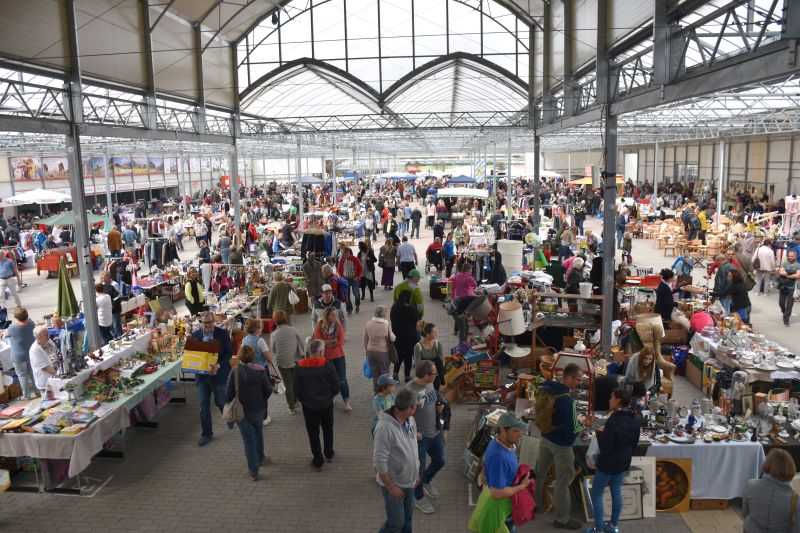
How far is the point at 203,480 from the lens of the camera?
6.26 m

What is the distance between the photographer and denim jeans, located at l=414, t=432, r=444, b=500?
5375 millimetres

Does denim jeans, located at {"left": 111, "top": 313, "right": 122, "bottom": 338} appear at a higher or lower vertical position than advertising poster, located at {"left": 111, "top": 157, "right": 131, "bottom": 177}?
lower

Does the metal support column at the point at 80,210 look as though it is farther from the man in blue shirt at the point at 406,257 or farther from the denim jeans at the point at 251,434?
the man in blue shirt at the point at 406,257

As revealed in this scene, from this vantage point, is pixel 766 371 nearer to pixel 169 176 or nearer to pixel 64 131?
pixel 64 131

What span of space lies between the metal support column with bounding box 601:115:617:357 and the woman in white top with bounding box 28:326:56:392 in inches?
287

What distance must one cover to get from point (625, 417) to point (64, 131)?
30.3ft

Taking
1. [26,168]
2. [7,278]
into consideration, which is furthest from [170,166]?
[7,278]

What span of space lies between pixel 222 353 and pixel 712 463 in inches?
202

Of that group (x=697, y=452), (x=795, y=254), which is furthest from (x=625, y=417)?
(x=795, y=254)

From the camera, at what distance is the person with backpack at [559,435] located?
491 centimetres

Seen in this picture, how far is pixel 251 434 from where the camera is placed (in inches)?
236

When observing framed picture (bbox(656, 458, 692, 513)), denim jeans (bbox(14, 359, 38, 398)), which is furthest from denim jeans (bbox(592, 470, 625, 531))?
denim jeans (bbox(14, 359, 38, 398))

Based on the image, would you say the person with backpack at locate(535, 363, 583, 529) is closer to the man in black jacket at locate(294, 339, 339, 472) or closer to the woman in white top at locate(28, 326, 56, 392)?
the man in black jacket at locate(294, 339, 339, 472)

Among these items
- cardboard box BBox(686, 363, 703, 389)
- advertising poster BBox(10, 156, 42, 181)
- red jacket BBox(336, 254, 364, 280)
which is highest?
advertising poster BBox(10, 156, 42, 181)
